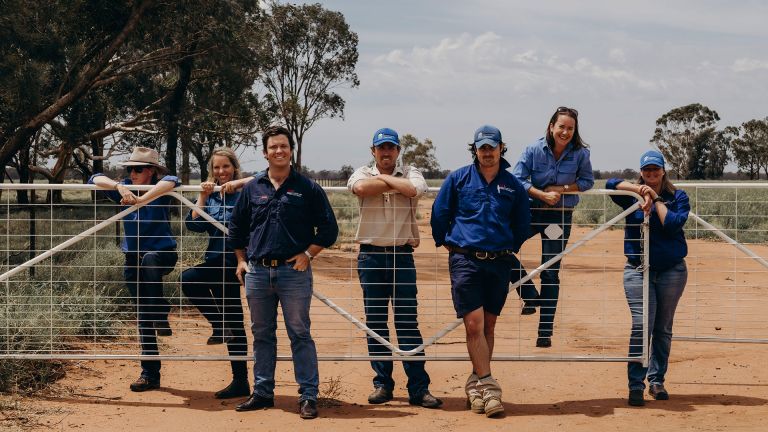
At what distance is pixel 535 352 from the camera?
9.14 meters

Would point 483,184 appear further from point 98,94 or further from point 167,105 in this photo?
point 167,105

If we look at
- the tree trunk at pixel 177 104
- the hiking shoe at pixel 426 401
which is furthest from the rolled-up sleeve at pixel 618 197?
the tree trunk at pixel 177 104

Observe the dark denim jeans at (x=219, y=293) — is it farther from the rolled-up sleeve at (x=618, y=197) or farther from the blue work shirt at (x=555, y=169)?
the rolled-up sleeve at (x=618, y=197)

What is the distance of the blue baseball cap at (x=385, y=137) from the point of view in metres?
7.11

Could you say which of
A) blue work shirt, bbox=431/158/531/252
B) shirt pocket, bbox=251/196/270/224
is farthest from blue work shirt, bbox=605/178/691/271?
shirt pocket, bbox=251/196/270/224

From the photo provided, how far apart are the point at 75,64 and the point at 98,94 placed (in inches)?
262

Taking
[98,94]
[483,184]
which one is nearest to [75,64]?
[98,94]

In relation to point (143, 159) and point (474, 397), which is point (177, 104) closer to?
point (143, 159)

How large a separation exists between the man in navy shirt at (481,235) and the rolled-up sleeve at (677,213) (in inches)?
42.6

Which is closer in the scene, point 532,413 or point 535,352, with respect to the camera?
point 532,413

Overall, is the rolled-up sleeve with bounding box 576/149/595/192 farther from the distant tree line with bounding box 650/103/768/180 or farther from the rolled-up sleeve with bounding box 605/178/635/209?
the distant tree line with bounding box 650/103/768/180

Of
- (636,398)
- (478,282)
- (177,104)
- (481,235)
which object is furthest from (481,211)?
(177,104)

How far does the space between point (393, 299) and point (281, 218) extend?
3.50 feet

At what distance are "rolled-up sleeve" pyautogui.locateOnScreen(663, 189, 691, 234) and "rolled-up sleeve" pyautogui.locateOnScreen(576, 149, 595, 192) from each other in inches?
26.0
